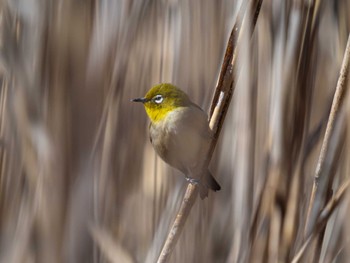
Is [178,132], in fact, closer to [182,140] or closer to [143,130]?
[182,140]

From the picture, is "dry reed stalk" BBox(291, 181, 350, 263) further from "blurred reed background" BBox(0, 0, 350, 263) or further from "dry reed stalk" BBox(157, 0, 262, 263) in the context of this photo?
"dry reed stalk" BBox(157, 0, 262, 263)

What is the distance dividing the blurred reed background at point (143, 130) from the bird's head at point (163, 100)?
0.04 m

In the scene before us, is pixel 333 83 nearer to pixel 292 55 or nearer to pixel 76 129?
pixel 292 55

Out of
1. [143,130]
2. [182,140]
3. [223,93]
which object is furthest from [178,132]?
[223,93]

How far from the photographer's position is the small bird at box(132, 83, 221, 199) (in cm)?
101

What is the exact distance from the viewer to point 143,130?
1.18m

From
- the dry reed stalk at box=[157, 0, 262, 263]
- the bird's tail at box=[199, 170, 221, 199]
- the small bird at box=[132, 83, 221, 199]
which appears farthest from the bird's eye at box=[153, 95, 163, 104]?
the dry reed stalk at box=[157, 0, 262, 263]

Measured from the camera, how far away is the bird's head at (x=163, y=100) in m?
1.03

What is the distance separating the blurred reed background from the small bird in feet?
0.15

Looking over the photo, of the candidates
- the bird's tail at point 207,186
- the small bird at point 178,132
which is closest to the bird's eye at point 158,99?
the small bird at point 178,132

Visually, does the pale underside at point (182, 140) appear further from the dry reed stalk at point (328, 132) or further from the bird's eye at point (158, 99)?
the dry reed stalk at point (328, 132)

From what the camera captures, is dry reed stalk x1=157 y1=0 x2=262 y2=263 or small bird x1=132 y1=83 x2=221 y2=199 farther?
small bird x1=132 y1=83 x2=221 y2=199

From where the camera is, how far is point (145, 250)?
1208 mm

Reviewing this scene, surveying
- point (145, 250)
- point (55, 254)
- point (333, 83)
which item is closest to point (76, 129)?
point (55, 254)
